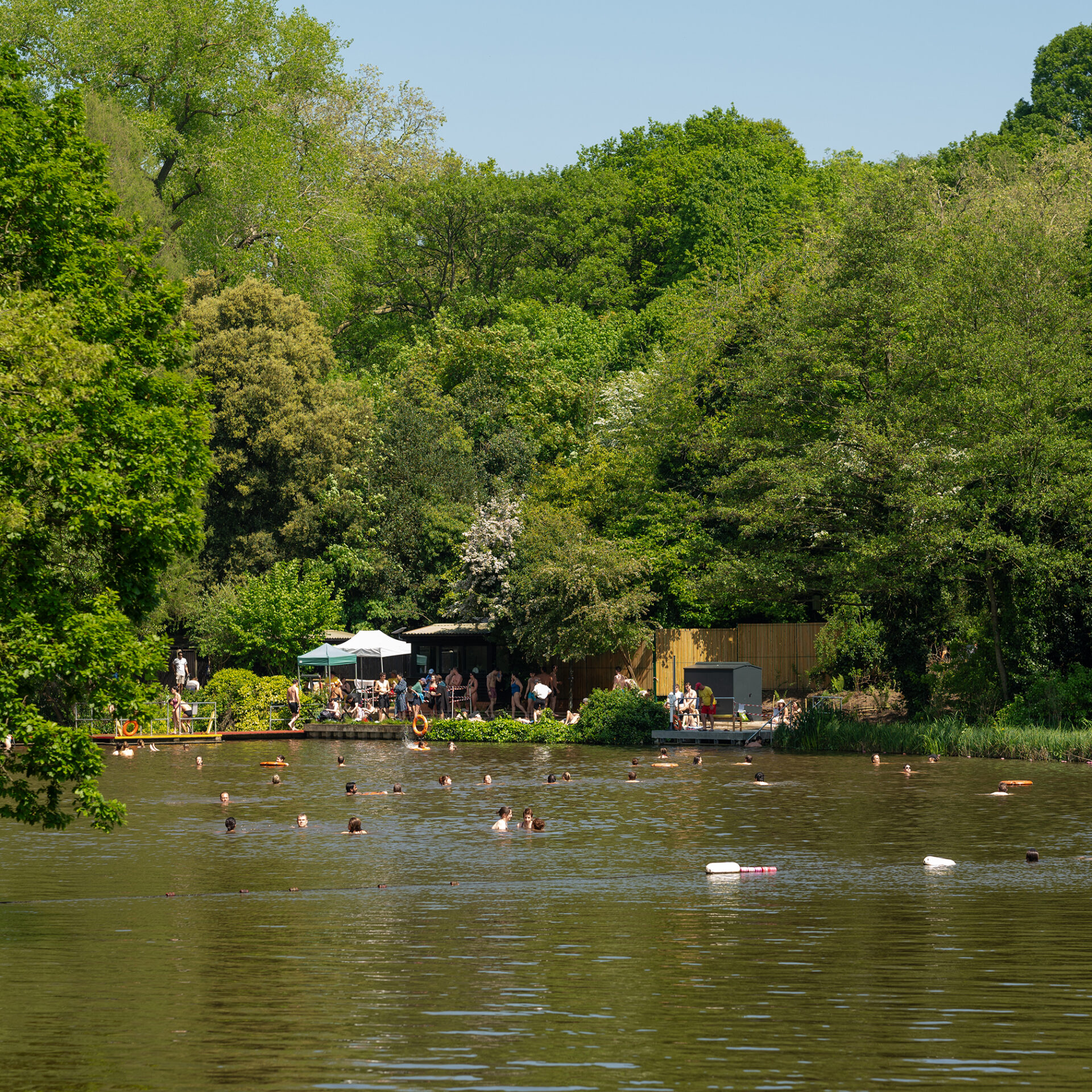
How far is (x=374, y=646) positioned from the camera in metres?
50.6

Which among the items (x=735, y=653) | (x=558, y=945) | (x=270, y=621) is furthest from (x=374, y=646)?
(x=558, y=945)

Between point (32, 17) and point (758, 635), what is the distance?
3894cm

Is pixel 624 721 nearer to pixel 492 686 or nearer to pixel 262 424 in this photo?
pixel 492 686

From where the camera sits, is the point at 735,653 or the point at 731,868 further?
the point at 735,653

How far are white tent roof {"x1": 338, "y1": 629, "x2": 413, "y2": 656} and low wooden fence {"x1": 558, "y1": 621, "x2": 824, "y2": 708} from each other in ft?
23.8

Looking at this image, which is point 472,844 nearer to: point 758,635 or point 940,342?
point 940,342

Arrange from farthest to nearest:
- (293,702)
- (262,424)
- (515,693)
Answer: (262,424)
(293,702)
(515,693)

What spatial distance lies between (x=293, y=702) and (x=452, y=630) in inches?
253

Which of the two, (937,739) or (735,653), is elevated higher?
(735,653)

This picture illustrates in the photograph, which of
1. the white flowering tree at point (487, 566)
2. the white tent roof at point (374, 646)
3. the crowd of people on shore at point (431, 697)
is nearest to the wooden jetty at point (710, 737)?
the crowd of people on shore at point (431, 697)

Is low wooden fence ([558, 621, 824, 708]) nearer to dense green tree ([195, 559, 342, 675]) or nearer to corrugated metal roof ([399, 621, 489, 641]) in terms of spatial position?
corrugated metal roof ([399, 621, 489, 641])

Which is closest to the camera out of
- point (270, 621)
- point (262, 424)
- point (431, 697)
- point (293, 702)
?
point (293, 702)

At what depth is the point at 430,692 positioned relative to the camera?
51719mm

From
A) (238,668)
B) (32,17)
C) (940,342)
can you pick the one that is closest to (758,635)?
(940,342)
